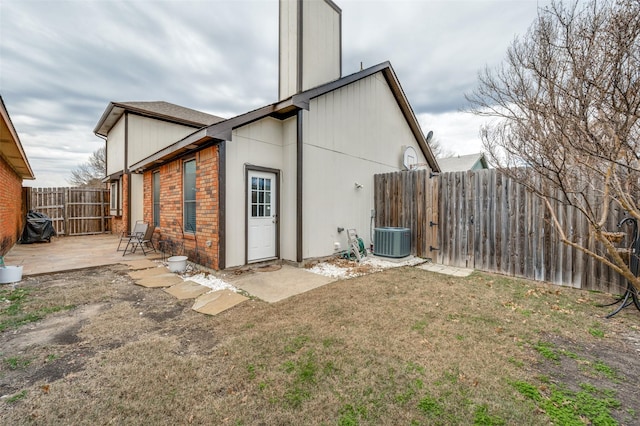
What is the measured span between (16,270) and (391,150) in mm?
9689

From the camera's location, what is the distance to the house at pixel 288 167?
539 cm

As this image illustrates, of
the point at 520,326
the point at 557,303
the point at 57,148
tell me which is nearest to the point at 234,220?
the point at 520,326

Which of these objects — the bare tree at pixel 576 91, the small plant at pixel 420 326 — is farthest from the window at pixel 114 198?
the bare tree at pixel 576 91

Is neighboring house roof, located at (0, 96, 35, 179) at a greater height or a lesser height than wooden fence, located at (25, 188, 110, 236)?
greater

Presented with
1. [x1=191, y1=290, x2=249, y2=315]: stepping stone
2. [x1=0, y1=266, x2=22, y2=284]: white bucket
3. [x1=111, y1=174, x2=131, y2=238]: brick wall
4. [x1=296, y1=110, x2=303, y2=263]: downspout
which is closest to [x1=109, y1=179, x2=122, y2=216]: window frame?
[x1=111, y1=174, x2=131, y2=238]: brick wall

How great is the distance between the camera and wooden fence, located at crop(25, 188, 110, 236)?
11430 mm

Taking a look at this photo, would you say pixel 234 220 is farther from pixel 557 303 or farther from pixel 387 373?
pixel 557 303

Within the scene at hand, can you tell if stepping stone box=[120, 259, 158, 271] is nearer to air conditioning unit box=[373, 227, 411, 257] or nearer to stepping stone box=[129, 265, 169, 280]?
stepping stone box=[129, 265, 169, 280]

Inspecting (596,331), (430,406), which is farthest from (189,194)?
(596,331)

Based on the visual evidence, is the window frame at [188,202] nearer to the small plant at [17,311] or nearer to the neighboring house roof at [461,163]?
the small plant at [17,311]

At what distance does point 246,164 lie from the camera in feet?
18.3

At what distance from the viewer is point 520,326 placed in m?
3.10

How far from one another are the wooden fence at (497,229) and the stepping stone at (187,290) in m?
5.29

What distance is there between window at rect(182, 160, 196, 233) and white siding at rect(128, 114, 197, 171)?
21.4 ft
